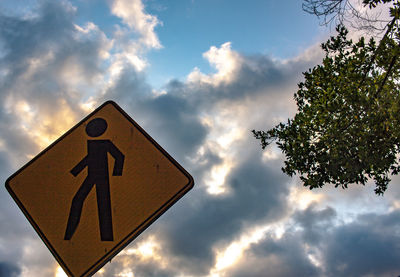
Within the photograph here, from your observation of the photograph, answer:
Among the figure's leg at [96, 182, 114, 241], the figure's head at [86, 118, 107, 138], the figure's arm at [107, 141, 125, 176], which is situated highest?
the figure's head at [86, 118, 107, 138]

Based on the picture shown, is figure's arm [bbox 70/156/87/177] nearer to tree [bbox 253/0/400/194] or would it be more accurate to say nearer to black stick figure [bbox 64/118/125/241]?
black stick figure [bbox 64/118/125/241]

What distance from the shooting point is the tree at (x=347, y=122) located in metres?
7.78

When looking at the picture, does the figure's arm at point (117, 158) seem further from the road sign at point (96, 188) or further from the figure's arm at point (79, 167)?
the figure's arm at point (79, 167)

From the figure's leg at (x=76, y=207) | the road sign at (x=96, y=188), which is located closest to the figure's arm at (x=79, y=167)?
the road sign at (x=96, y=188)

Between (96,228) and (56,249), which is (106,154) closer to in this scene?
(96,228)

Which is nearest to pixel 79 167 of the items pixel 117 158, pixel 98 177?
pixel 98 177

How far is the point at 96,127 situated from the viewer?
2352 mm

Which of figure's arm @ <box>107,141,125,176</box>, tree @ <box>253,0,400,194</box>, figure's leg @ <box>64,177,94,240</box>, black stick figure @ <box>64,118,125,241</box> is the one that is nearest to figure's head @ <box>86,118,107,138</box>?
black stick figure @ <box>64,118,125,241</box>

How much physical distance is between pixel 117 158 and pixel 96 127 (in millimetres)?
376

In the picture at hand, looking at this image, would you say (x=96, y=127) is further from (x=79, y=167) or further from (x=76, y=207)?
(x=76, y=207)

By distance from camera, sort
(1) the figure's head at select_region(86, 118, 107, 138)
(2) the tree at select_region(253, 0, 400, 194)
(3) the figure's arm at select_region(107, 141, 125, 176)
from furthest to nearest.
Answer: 1. (2) the tree at select_region(253, 0, 400, 194)
2. (1) the figure's head at select_region(86, 118, 107, 138)
3. (3) the figure's arm at select_region(107, 141, 125, 176)

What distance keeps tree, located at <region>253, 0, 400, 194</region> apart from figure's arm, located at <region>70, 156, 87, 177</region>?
25.2 ft

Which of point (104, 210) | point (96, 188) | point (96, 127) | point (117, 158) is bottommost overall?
point (104, 210)

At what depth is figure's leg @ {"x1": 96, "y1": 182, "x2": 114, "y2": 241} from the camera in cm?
197
